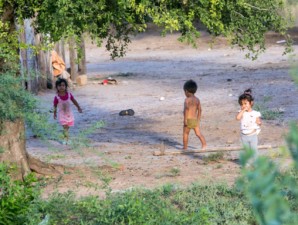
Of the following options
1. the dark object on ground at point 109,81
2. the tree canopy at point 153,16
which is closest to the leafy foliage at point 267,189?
the tree canopy at point 153,16

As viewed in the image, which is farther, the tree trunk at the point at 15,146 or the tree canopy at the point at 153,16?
the tree trunk at the point at 15,146

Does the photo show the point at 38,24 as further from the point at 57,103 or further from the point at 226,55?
the point at 226,55

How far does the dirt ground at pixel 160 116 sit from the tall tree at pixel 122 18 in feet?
2.64

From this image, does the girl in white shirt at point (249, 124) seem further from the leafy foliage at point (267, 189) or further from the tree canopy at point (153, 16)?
the leafy foliage at point (267, 189)

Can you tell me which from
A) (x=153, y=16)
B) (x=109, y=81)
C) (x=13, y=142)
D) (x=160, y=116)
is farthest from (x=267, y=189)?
(x=109, y=81)

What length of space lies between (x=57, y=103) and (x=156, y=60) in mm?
19264

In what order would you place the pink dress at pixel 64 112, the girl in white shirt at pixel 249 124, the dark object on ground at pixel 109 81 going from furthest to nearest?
the dark object on ground at pixel 109 81 → the pink dress at pixel 64 112 → the girl in white shirt at pixel 249 124

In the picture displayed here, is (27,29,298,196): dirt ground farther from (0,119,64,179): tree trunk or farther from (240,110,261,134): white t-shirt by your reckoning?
(240,110,261,134): white t-shirt

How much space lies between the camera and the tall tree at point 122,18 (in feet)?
28.8

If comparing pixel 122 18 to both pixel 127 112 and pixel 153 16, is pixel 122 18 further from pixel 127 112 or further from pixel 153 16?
pixel 127 112

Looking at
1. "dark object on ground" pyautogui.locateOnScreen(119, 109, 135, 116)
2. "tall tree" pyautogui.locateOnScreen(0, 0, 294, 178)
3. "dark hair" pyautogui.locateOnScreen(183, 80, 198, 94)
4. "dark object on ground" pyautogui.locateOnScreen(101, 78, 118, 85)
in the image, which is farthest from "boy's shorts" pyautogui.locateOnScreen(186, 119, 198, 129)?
"dark object on ground" pyautogui.locateOnScreen(101, 78, 118, 85)

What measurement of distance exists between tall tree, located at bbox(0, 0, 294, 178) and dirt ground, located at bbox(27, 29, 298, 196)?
0.80m

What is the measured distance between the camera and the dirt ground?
417 inches

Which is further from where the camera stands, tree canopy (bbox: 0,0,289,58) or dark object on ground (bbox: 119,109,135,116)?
dark object on ground (bbox: 119,109,135,116)
